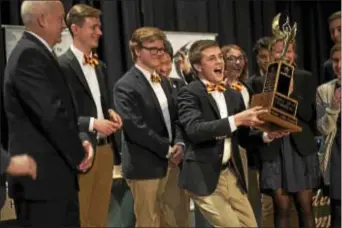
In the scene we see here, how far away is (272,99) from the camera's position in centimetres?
150

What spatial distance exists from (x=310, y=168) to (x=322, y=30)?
15.5 inches

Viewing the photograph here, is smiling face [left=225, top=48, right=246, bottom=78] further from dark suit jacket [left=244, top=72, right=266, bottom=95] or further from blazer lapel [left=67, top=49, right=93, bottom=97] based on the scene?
blazer lapel [left=67, top=49, right=93, bottom=97]

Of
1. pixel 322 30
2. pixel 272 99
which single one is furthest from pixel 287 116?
pixel 322 30

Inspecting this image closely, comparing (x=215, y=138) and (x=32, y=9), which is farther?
(x=215, y=138)

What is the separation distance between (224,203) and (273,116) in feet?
0.85

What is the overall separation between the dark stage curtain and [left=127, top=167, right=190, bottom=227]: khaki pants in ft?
1.05

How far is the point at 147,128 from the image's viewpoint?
61.8 inches

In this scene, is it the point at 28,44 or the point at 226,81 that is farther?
the point at 226,81

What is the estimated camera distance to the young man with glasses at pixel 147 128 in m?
1.57

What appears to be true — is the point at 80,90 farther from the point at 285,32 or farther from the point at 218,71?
the point at 285,32

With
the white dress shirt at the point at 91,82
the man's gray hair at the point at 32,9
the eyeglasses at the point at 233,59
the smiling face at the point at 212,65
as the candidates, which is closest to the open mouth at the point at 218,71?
the smiling face at the point at 212,65

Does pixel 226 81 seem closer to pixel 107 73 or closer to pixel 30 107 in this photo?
pixel 107 73

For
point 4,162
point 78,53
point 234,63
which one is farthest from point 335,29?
point 4,162

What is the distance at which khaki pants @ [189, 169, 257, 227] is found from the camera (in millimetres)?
1631
